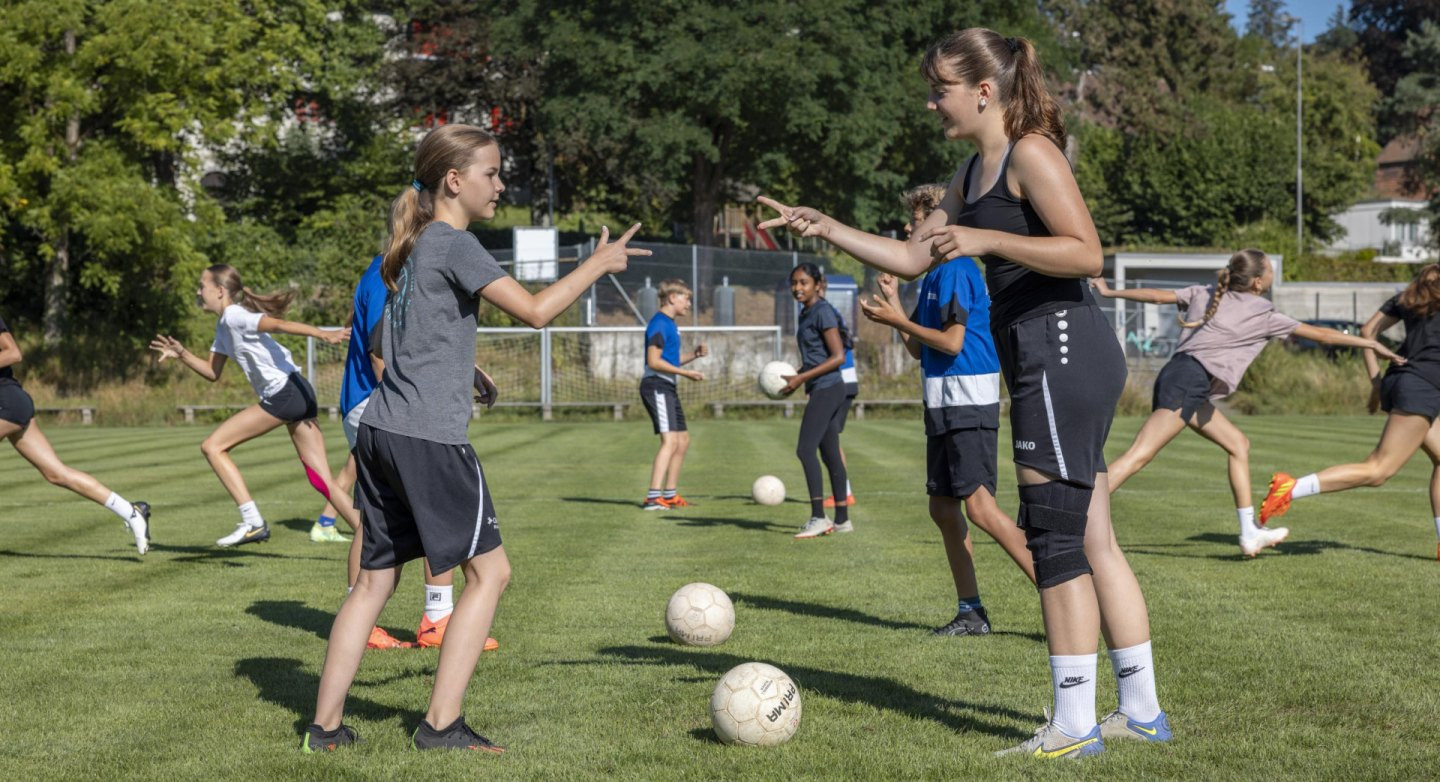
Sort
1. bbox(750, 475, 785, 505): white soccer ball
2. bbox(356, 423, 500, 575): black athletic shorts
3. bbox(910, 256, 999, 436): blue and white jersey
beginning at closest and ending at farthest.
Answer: bbox(356, 423, 500, 575): black athletic shorts
bbox(910, 256, 999, 436): blue and white jersey
bbox(750, 475, 785, 505): white soccer ball

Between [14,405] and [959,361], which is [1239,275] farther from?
[14,405]

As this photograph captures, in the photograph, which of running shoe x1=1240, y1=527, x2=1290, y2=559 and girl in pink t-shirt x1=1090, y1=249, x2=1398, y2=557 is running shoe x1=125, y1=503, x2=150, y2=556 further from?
running shoe x1=1240, y1=527, x2=1290, y2=559

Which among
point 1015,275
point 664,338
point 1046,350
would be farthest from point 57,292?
point 1046,350

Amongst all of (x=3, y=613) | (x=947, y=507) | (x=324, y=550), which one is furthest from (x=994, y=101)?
(x=324, y=550)

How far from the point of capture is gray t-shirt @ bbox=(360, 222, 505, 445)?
454 centimetres

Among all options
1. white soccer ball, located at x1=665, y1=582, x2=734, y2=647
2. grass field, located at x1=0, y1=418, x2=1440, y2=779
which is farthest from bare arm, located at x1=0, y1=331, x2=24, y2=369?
white soccer ball, located at x1=665, y1=582, x2=734, y2=647

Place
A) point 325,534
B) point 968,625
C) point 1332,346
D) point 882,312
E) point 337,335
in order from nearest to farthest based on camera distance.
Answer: point 882,312 → point 968,625 → point 337,335 → point 325,534 → point 1332,346

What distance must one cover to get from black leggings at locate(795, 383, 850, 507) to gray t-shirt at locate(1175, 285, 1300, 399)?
256cm

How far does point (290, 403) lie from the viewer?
31.4 ft

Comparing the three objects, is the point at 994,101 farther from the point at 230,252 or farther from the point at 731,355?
the point at 230,252

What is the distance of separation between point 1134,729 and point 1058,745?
14.9 inches

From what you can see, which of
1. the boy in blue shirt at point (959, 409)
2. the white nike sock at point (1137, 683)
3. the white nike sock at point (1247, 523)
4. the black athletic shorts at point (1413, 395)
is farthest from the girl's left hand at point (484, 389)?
the black athletic shorts at point (1413, 395)

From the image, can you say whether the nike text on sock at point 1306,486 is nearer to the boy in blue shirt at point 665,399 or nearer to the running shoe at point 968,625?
the running shoe at point 968,625

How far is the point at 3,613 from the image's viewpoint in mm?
7551
